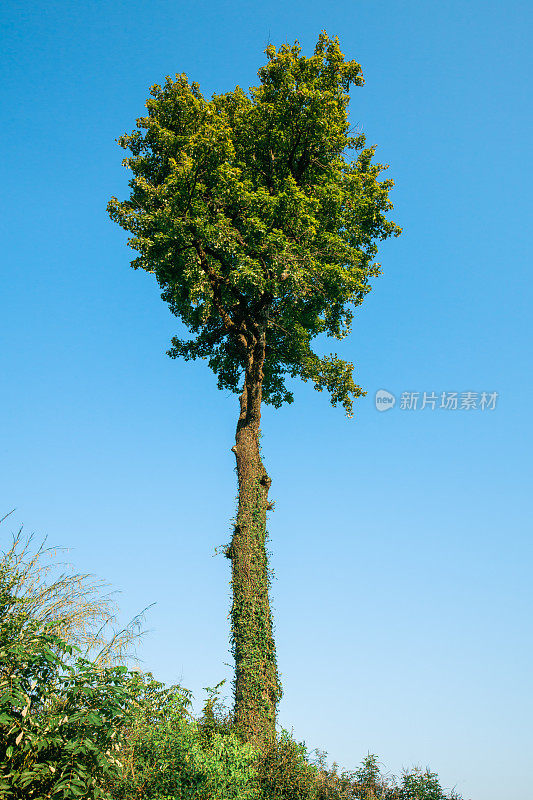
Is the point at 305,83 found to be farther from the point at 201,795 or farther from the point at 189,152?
the point at 201,795

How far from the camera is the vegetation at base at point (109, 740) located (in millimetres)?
6586

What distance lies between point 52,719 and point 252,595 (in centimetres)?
708

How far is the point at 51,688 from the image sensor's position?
22.9ft

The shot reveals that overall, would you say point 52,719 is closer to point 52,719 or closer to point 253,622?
point 52,719

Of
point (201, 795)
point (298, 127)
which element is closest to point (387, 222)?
point (298, 127)

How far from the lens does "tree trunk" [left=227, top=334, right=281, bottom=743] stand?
1219 cm

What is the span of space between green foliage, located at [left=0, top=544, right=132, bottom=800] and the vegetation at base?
1cm

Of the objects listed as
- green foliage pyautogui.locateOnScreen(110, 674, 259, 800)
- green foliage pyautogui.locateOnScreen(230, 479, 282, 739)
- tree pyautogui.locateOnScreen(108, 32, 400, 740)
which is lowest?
green foliage pyautogui.locateOnScreen(110, 674, 259, 800)

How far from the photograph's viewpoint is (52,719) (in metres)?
6.44

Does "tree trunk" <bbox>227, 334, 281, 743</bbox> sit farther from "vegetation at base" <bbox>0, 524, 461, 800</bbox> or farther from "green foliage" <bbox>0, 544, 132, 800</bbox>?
"green foliage" <bbox>0, 544, 132, 800</bbox>

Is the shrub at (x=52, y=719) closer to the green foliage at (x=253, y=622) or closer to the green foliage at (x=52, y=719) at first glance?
the green foliage at (x=52, y=719)

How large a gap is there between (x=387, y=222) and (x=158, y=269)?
23.6ft

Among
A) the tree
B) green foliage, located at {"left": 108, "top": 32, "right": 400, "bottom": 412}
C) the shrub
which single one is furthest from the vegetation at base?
green foliage, located at {"left": 108, "top": 32, "right": 400, "bottom": 412}

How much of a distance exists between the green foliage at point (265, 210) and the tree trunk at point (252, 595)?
2792 mm
